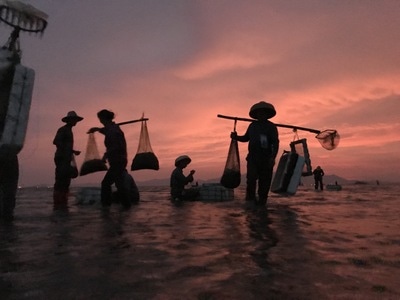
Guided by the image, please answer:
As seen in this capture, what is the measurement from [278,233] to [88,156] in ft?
23.1

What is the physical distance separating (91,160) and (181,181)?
262cm

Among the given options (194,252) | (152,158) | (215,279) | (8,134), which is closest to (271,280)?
(215,279)

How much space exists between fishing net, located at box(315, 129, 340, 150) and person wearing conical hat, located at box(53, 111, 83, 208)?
7.55 m

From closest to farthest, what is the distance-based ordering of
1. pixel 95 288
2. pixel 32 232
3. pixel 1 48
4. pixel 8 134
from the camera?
pixel 95 288 → pixel 32 232 → pixel 8 134 → pixel 1 48

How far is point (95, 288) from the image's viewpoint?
6.77 ft

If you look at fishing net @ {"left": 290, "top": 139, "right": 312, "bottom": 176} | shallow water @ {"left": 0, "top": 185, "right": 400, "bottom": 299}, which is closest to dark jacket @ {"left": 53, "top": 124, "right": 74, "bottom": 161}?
shallow water @ {"left": 0, "top": 185, "right": 400, "bottom": 299}

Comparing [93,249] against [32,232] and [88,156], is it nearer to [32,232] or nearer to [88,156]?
[32,232]

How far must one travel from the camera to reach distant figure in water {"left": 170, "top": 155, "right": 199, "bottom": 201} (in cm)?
1034

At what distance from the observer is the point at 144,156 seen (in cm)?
1067

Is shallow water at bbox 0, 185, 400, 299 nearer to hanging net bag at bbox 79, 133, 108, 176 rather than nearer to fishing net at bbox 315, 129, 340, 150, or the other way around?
hanging net bag at bbox 79, 133, 108, 176

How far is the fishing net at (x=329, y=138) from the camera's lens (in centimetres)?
1146

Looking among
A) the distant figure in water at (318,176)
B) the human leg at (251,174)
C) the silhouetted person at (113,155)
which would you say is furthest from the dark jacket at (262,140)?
the distant figure in water at (318,176)

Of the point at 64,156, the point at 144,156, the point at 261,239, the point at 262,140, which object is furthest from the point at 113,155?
the point at 261,239

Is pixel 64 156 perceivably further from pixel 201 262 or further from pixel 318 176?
pixel 318 176
